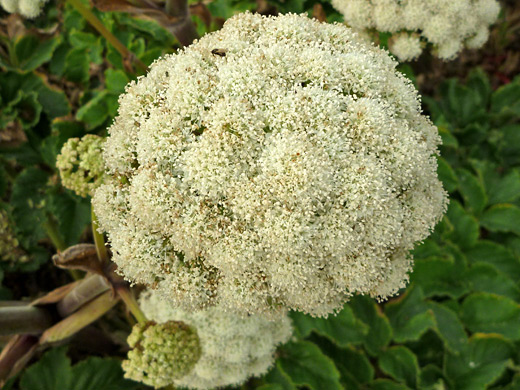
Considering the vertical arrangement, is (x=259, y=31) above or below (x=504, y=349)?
above

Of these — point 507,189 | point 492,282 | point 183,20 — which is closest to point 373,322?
point 492,282

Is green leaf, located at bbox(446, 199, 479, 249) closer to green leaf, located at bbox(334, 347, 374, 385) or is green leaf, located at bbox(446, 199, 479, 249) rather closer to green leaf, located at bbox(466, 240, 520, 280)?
green leaf, located at bbox(466, 240, 520, 280)

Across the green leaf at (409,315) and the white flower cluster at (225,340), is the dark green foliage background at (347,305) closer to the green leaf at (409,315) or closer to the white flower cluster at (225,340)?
the green leaf at (409,315)

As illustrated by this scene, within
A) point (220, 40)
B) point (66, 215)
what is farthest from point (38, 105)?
point (220, 40)

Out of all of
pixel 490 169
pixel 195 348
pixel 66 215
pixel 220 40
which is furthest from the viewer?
pixel 490 169

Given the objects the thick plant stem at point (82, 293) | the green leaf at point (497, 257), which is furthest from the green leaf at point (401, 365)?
the thick plant stem at point (82, 293)

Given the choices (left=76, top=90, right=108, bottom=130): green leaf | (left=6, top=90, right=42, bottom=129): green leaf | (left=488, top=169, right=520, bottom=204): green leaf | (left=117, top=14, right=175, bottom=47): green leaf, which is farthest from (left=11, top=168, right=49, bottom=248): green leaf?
(left=488, top=169, right=520, bottom=204): green leaf

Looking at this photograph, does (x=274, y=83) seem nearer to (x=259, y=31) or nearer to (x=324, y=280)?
(x=259, y=31)
